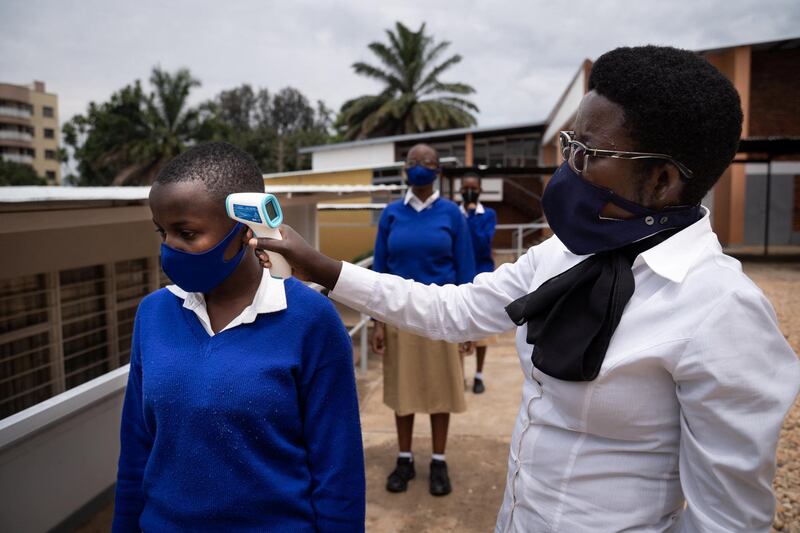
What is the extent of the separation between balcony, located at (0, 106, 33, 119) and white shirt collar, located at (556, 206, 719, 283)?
2861 inches

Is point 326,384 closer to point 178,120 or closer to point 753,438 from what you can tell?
point 753,438

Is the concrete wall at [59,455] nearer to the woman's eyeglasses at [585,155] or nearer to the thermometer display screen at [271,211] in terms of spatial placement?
the thermometer display screen at [271,211]

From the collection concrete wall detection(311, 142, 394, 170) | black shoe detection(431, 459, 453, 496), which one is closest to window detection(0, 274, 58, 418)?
black shoe detection(431, 459, 453, 496)

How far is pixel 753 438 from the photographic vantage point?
3.81 ft

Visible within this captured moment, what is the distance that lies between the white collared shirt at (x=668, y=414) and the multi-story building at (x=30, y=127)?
66136 millimetres

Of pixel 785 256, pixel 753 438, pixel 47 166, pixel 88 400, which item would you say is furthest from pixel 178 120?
pixel 47 166

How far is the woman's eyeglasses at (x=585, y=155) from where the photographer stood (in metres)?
1.35

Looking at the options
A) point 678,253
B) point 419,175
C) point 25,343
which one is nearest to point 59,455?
point 25,343

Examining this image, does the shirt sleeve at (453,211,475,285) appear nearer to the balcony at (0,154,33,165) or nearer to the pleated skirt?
the pleated skirt

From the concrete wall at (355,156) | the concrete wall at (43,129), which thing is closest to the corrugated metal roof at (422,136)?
the concrete wall at (355,156)

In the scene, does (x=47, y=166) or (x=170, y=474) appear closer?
(x=170, y=474)

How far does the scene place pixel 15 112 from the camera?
200ft

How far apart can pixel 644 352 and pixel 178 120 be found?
3644 cm

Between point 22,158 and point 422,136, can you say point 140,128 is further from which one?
point 22,158
